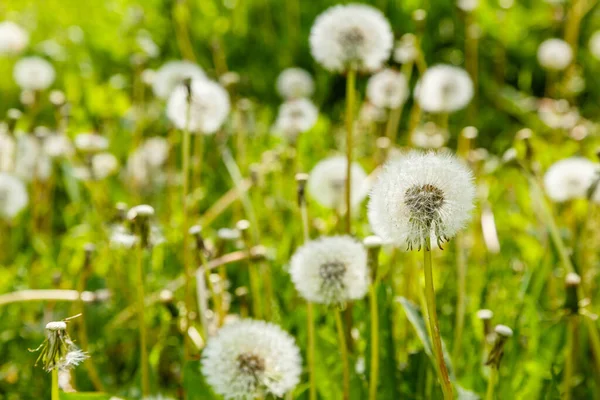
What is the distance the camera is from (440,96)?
2.16m

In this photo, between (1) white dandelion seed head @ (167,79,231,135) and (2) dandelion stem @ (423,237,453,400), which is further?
(1) white dandelion seed head @ (167,79,231,135)

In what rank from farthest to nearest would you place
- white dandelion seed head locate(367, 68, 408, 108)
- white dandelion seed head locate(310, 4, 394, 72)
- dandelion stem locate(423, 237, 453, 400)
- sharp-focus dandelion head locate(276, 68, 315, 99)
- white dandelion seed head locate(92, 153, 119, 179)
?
sharp-focus dandelion head locate(276, 68, 315, 99) < white dandelion seed head locate(367, 68, 408, 108) < white dandelion seed head locate(92, 153, 119, 179) < white dandelion seed head locate(310, 4, 394, 72) < dandelion stem locate(423, 237, 453, 400)

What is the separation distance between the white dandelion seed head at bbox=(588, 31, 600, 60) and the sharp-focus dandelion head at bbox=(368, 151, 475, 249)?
2449 millimetres

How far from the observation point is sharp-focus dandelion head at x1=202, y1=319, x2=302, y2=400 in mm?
991

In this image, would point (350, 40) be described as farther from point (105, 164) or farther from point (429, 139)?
point (105, 164)

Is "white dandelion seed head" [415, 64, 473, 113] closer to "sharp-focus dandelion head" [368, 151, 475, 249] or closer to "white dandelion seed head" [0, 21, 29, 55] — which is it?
"sharp-focus dandelion head" [368, 151, 475, 249]

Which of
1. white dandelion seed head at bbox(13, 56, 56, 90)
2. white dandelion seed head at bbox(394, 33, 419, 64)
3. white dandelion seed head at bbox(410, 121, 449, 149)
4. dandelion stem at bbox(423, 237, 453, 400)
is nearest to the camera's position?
dandelion stem at bbox(423, 237, 453, 400)

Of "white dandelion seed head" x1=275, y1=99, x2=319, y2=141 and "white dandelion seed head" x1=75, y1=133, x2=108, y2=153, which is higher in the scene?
"white dandelion seed head" x1=275, y1=99, x2=319, y2=141

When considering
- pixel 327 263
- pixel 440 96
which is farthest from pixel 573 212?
pixel 327 263

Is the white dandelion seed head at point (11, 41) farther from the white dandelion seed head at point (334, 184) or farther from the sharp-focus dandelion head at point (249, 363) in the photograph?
the sharp-focus dandelion head at point (249, 363)

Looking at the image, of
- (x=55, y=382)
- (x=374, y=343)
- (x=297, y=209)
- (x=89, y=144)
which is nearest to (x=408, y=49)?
(x=297, y=209)

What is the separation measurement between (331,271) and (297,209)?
0.78m

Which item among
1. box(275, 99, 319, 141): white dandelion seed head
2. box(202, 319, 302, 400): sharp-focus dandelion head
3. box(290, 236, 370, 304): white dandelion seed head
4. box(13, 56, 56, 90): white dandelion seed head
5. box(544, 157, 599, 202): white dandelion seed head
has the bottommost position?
box(202, 319, 302, 400): sharp-focus dandelion head

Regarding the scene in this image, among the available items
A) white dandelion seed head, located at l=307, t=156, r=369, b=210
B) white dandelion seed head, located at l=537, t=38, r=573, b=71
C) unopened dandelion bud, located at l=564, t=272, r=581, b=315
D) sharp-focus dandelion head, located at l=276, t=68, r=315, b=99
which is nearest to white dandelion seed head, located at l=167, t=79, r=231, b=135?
white dandelion seed head, located at l=307, t=156, r=369, b=210
